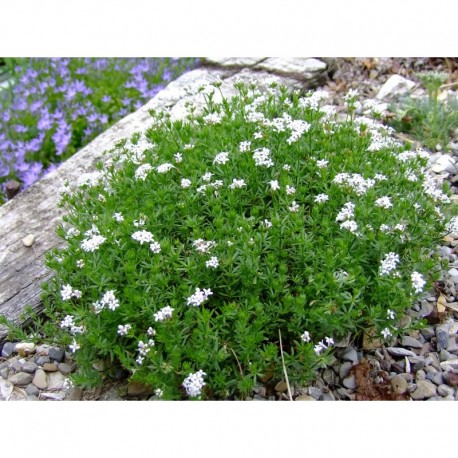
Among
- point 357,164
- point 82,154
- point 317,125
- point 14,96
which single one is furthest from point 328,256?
point 14,96

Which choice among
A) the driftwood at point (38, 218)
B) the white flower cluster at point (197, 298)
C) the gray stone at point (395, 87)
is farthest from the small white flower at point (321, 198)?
the gray stone at point (395, 87)

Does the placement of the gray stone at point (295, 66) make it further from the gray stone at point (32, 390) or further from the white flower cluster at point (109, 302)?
the gray stone at point (32, 390)

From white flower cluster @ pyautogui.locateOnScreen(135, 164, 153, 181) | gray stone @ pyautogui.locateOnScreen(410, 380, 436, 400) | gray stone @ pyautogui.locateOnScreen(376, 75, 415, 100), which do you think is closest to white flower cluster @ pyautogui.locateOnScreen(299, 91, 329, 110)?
white flower cluster @ pyautogui.locateOnScreen(135, 164, 153, 181)

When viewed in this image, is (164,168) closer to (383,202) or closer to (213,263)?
(213,263)

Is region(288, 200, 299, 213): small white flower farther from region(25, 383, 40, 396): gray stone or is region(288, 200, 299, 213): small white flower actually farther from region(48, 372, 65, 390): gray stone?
region(25, 383, 40, 396): gray stone

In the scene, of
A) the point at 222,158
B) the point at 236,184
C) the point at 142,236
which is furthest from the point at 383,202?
the point at 142,236
